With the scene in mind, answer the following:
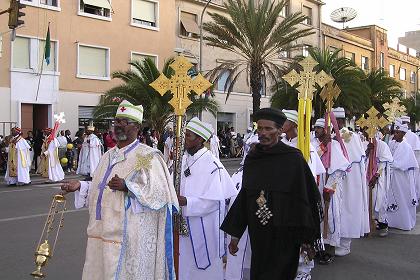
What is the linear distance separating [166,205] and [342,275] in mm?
3257

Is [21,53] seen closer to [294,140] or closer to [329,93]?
[329,93]

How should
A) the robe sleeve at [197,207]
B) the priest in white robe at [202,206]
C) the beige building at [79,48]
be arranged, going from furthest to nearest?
the beige building at [79,48]
the priest in white robe at [202,206]
the robe sleeve at [197,207]

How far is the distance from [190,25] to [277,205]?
28955 mm

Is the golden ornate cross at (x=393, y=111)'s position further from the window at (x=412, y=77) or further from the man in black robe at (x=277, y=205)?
the window at (x=412, y=77)

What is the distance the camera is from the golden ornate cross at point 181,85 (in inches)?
204

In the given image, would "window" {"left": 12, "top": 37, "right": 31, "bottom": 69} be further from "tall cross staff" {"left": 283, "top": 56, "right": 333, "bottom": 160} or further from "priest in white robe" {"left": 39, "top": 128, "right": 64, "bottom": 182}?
"tall cross staff" {"left": 283, "top": 56, "right": 333, "bottom": 160}

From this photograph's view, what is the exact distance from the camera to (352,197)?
7863 mm

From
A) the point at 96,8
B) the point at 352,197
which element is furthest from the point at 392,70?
the point at 352,197

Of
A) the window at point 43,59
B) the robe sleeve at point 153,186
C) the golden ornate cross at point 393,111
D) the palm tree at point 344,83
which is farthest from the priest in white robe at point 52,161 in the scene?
the robe sleeve at point 153,186

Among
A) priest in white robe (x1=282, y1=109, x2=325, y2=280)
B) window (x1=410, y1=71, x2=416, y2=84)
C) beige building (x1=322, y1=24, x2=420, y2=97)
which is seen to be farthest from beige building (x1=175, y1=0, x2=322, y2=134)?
window (x1=410, y1=71, x2=416, y2=84)

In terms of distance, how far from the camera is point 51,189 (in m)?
15.6

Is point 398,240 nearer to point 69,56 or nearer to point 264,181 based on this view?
point 264,181

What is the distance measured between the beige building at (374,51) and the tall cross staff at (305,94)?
3730cm

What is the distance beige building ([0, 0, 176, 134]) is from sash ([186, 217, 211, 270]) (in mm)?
20433
